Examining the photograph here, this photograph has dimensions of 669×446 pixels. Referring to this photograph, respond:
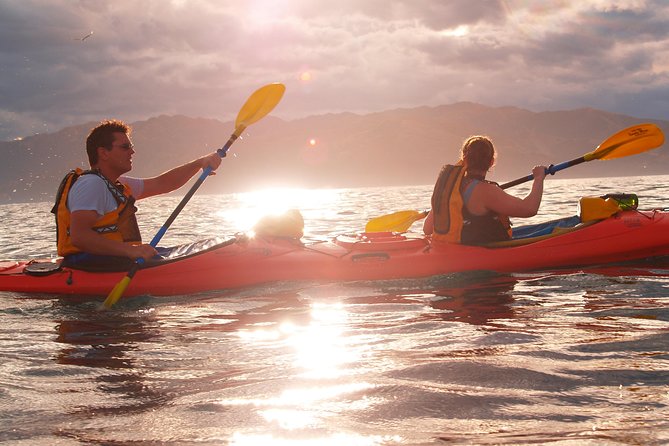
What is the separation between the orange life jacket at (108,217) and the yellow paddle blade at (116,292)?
0.37 metres

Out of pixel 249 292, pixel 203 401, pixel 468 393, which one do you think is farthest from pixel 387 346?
pixel 249 292

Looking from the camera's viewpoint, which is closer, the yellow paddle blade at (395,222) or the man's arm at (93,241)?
the man's arm at (93,241)

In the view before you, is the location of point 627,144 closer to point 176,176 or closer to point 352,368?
point 176,176

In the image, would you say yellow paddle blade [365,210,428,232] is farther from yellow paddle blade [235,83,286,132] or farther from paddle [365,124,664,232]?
yellow paddle blade [235,83,286,132]

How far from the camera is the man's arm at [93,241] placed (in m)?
5.34

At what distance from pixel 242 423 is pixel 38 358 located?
1.78m

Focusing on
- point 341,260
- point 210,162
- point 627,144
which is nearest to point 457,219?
point 341,260

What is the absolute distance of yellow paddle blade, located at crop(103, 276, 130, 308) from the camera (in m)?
5.48

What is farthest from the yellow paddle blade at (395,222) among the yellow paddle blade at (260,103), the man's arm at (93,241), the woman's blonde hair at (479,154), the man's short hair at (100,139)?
the man's short hair at (100,139)

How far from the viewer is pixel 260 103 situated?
766 centimetres

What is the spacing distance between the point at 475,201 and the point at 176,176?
3.01 meters

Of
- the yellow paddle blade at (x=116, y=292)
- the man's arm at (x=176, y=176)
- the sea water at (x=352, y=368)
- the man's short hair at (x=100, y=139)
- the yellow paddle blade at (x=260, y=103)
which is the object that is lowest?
the sea water at (x=352, y=368)

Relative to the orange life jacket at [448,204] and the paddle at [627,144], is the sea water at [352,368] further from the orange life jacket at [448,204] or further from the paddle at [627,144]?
the paddle at [627,144]

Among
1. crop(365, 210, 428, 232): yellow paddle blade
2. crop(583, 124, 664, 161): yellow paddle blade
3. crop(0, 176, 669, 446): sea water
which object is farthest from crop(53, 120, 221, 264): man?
crop(583, 124, 664, 161): yellow paddle blade
